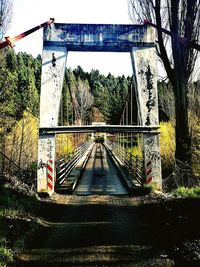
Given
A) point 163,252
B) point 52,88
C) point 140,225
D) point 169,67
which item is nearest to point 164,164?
point 169,67

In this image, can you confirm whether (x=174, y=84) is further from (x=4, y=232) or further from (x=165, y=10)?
(x=4, y=232)

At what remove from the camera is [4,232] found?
5.71 m

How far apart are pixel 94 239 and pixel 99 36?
793 centimetres

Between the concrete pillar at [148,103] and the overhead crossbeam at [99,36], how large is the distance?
39cm

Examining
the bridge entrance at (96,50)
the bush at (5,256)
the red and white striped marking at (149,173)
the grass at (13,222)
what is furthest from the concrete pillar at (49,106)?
the bush at (5,256)

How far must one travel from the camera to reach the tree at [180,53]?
1212cm

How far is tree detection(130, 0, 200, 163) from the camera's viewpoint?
477 inches

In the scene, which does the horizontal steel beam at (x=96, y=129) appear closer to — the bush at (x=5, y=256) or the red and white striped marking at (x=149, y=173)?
the red and white striped marking at (x=149, y=173)

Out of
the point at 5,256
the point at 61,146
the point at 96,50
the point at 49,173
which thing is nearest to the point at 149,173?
the point at 49,173

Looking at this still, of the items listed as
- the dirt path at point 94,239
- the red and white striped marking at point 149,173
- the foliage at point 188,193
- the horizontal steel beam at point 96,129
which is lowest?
the dirt path at point 94,239

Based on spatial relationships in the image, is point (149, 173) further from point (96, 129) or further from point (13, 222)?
point (13, 222)

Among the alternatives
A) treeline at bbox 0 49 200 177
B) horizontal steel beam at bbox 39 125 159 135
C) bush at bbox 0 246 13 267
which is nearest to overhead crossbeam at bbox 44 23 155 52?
horizontal steel beam at bbox 39 125 159 135

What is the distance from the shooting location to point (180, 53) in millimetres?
12484

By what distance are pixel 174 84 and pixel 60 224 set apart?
7182 mm
